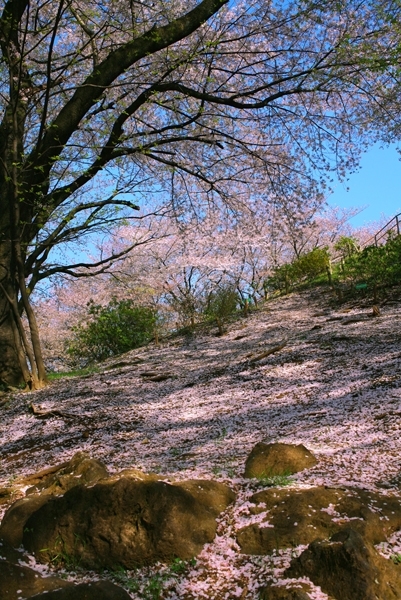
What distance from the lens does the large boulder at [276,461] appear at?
306cm

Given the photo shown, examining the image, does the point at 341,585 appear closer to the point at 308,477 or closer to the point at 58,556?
the point at 308,477

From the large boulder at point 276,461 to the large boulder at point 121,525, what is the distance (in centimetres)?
61

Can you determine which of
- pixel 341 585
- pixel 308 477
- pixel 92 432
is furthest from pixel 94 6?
pixel 341 585

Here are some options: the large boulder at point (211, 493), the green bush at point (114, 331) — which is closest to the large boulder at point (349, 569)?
the large boulder at point (211, 493)

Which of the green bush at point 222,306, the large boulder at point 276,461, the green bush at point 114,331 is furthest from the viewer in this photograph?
the green bush at point 114,331

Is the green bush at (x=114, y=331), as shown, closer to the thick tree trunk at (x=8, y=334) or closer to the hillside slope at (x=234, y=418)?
the hillside slope at (x=234, y=418)

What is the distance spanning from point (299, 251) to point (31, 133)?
2261cm

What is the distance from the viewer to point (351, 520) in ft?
7.48

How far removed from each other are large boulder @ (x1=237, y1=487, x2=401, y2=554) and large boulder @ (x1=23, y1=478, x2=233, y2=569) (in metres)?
0.26

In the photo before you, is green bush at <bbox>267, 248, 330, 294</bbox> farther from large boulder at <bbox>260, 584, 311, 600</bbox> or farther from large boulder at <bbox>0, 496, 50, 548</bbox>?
large boulder at <bbox>260, 584, 311, 600</bbox>

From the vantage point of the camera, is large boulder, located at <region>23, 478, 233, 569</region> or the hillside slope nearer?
large boulder, located at <region>23, 478, 233, 569</region>

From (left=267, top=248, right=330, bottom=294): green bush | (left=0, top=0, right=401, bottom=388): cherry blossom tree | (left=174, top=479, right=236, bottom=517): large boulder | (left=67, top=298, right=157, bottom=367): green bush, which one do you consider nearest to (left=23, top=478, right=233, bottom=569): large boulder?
(left=174, top=479, right=236, bottom=517): large boulder

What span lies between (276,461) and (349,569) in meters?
1.20

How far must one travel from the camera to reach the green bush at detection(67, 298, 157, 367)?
14781mm
